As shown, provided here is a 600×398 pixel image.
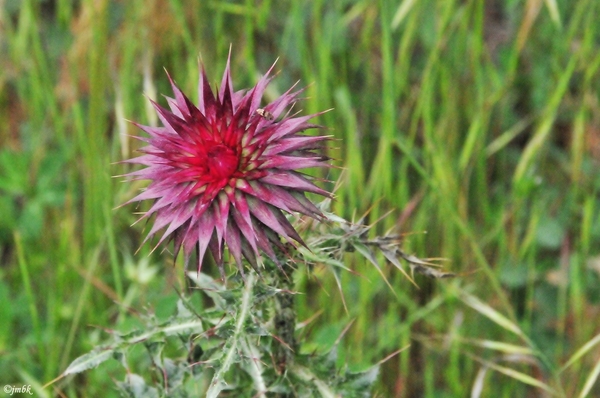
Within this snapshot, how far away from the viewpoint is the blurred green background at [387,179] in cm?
270

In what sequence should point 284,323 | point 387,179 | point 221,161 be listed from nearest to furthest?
point 221,161
point 284,323
point 387,179

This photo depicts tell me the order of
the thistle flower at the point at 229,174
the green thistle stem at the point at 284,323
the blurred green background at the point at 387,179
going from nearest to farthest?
the thistle flower at the point at 229,174 → the green thistle stem at the point at 284,323 → the blurred green background at the point at 387,179

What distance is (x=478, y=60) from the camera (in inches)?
113

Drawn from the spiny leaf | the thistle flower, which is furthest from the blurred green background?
the thistle flower

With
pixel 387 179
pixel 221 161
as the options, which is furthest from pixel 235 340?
pixel 387 179

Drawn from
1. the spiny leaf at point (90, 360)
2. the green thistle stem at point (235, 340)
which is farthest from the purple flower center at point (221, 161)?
the spiny leaf at point (90, 360)

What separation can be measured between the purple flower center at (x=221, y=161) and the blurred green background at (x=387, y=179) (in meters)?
1.21

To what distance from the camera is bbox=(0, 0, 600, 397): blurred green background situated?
2.70m

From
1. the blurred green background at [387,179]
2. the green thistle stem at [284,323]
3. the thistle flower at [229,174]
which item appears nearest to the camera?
the thistle flower at [229,174]

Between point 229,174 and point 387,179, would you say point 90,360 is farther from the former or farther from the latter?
point 387,179

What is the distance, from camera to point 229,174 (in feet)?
4.40

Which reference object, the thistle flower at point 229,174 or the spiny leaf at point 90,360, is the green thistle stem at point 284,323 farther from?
the spiny leaf at point 90,360

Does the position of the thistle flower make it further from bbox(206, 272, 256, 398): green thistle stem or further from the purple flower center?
bbox(206, 272, 256, 398): green thistle stem

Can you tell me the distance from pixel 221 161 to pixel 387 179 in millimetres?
1459
